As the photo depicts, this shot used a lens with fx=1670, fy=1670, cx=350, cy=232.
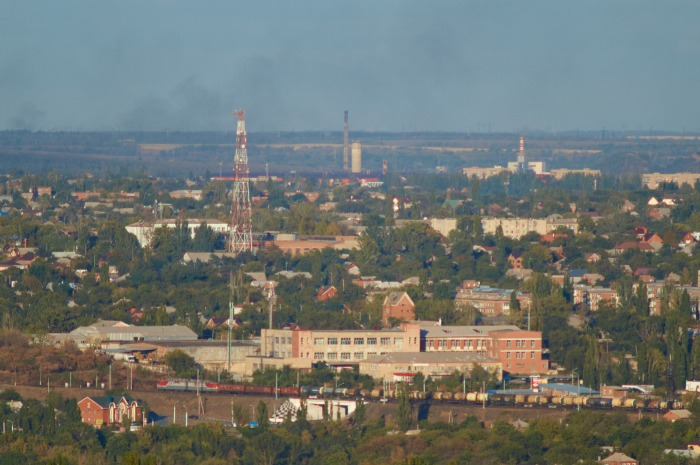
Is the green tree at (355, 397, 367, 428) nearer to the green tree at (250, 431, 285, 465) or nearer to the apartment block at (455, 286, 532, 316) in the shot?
the green tree at (250, 431, 285, 465)

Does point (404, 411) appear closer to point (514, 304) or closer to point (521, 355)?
point (521, 355)

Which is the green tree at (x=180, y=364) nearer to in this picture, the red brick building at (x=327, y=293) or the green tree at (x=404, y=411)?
the green tree at (x=404, y=411)

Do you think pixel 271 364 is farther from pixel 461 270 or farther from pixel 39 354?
pixel 461 270

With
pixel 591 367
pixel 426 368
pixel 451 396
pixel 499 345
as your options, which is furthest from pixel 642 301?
pixel 451 396

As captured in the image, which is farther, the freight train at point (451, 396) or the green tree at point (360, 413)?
the freight train at point (451, 396)

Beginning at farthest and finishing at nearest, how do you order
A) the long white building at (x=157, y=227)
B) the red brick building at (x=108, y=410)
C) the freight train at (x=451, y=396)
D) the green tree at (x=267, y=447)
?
1. the long white building at (x=157, y=227)
2. the freight train at (x=451, y=396)
3. the red brick building at (x=108, y=410)
4. the green tree at (x=267, y=447)

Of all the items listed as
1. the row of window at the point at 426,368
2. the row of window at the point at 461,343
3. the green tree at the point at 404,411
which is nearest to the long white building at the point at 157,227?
the row of window at the point at 461,343
